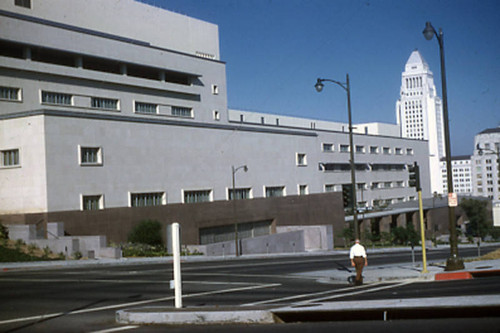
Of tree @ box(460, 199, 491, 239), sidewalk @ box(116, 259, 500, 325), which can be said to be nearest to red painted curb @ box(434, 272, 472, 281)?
sidewalk @ box(116, 259, 500, 325)

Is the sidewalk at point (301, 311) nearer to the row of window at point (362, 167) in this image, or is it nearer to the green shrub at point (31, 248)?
the green shrub at point (31, 248)

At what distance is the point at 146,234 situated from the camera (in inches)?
1906

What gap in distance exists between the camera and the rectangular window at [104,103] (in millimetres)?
59062

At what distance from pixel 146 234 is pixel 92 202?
17.8 ft

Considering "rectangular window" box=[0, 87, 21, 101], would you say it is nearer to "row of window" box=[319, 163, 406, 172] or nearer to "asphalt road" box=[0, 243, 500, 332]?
"asphalt road" box=[0, 243, 500, 332]

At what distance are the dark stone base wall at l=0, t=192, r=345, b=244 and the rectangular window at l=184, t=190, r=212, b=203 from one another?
1.95 meters

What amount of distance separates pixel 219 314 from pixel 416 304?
4.16 m

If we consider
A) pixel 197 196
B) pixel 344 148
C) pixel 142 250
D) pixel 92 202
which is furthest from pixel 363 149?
pixel 142 250

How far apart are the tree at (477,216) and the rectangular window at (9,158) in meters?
82.1

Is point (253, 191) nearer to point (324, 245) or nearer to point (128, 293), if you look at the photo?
point (324, 245)

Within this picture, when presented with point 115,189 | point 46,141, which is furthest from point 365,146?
point 46,141

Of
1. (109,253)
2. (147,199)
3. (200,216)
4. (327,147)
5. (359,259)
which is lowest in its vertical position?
(109,253)

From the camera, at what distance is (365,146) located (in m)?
105

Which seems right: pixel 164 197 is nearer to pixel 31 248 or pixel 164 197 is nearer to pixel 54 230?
pixel 54 230
